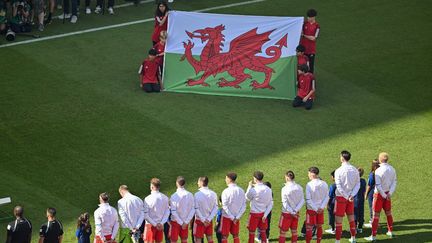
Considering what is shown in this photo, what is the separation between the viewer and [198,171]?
21422mm

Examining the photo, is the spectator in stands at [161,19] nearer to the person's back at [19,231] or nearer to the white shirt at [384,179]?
the white shirt at [384,179]

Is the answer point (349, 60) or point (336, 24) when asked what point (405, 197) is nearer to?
point (349, 60)

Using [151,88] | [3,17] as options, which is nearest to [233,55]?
[151,88]

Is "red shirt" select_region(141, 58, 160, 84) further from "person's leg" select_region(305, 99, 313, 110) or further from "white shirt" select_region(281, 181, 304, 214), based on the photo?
"white shirt" select_region(281, 181, 304, 214)

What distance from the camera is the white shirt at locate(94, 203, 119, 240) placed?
1723cm

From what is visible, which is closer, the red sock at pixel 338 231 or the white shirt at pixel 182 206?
the white shirt at pixel 182 206

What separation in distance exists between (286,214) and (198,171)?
367 centimetres

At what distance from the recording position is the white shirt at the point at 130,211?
57.1 feet

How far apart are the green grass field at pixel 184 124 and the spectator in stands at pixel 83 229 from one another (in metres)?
1.34

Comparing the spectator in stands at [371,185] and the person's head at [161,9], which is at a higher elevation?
the person's head at [161,9]

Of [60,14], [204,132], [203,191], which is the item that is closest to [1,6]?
[60,14]

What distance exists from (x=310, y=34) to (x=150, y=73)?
165 inches

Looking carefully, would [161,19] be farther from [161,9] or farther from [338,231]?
[338,231]

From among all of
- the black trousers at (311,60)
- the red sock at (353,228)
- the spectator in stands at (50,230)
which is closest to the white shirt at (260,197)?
the red sock at (353,228)
